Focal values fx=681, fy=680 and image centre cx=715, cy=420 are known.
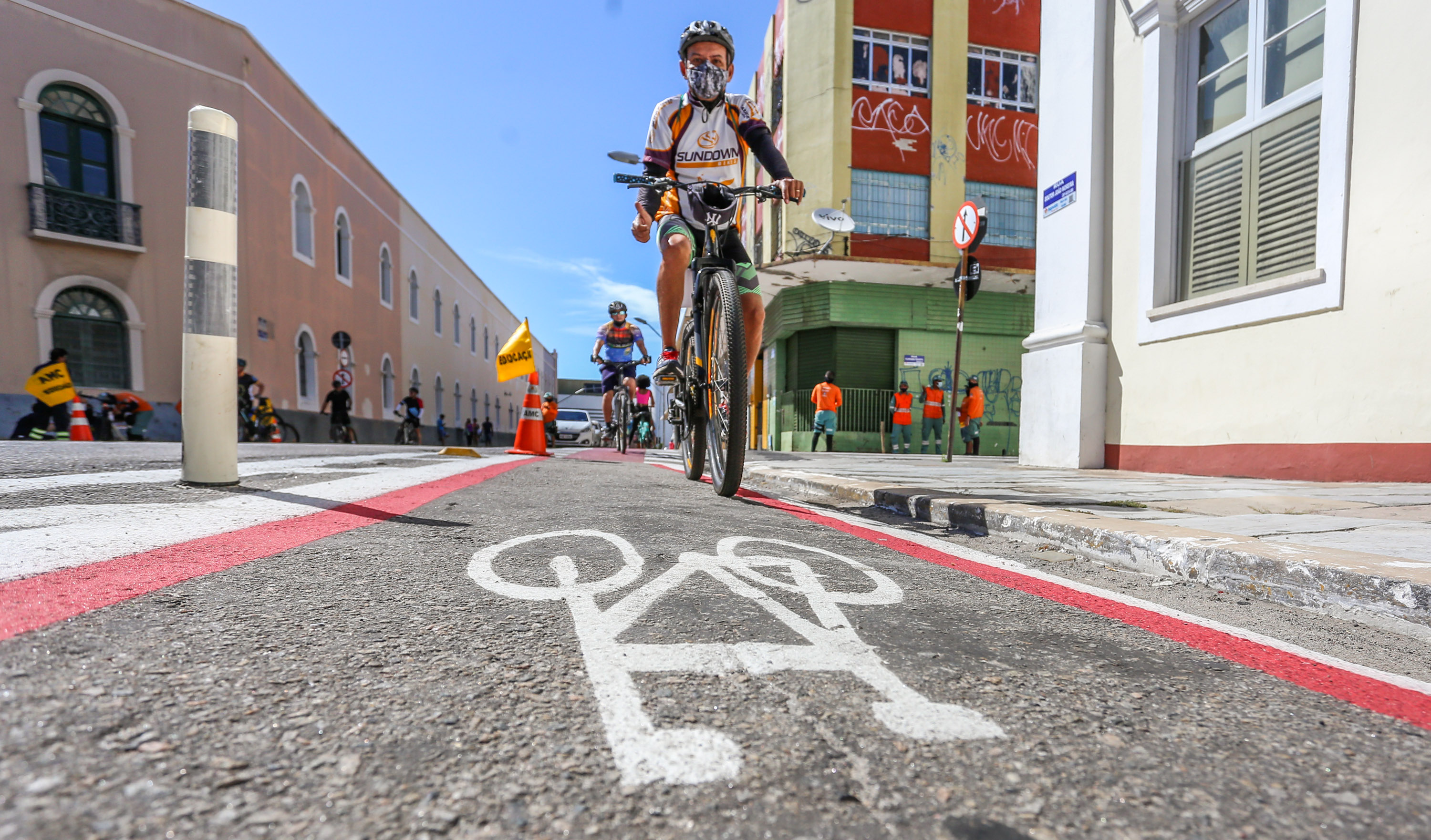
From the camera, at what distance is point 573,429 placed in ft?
88.5

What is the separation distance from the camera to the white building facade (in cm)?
443

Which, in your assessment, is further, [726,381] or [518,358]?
[518,358]

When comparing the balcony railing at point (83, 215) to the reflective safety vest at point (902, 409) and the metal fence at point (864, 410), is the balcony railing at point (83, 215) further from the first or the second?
the reflective safety vest at point (902, 409)

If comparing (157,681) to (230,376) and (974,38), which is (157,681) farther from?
(974,38)

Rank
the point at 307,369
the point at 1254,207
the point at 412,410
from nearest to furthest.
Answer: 1. the point at 1254,207
2. the point at 307,369
3. the point at 412,410

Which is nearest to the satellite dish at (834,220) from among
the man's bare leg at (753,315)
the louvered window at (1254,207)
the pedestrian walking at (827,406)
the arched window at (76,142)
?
the pedestrian walking at (827,406)

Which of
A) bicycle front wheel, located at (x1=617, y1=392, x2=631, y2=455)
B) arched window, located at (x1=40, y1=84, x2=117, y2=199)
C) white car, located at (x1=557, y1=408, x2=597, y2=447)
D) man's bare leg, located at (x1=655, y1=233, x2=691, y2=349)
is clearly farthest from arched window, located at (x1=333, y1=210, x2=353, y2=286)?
man's bare leg, located at (x1=655, y1=233, x2=691, y2=349)

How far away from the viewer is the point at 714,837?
2.21ft

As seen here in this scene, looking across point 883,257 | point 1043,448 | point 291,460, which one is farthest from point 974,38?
point 291,460

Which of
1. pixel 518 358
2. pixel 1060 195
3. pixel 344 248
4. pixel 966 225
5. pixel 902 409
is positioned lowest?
pixel 902 409

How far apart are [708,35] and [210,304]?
2.86 metres

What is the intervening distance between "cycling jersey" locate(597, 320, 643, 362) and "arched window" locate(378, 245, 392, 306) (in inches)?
745

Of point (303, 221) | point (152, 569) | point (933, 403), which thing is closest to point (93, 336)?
point (303, 221)

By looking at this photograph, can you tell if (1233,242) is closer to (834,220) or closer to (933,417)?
(933,417)
